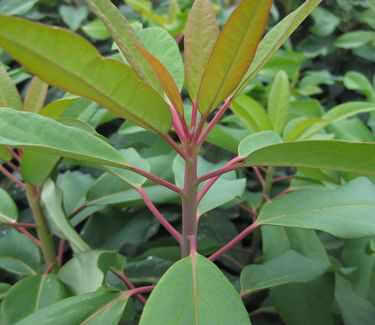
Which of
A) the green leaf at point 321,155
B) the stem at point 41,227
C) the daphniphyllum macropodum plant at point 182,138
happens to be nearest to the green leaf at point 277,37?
the daphniphyllum macropodum plant at point 182,138

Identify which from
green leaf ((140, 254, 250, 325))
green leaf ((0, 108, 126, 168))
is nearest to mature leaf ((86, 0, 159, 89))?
green leaf ((0, 108, 126, 168))

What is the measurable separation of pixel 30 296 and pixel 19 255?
0.19 meters

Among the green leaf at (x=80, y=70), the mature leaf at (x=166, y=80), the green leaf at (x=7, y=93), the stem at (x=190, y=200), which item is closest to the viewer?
the green leaf at (x=80, y=70)

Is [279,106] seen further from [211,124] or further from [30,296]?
[30,296]

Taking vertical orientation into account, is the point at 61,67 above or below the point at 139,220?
above

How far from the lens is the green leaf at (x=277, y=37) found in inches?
25.7

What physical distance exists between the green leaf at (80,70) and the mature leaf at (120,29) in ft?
0.15

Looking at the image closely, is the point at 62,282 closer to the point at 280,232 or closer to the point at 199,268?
the point at 199,268

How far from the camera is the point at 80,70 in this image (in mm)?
580

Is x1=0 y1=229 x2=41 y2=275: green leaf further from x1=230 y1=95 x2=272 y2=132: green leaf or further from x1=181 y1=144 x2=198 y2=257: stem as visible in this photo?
x1=230 y1=95 x2=272 y2=132: green leaf

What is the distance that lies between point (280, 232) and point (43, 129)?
56 cm

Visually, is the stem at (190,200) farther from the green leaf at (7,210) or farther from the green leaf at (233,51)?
the green leaf at (7,210)

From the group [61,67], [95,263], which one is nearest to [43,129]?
[61,67]

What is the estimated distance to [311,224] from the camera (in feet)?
Result: 2.39
